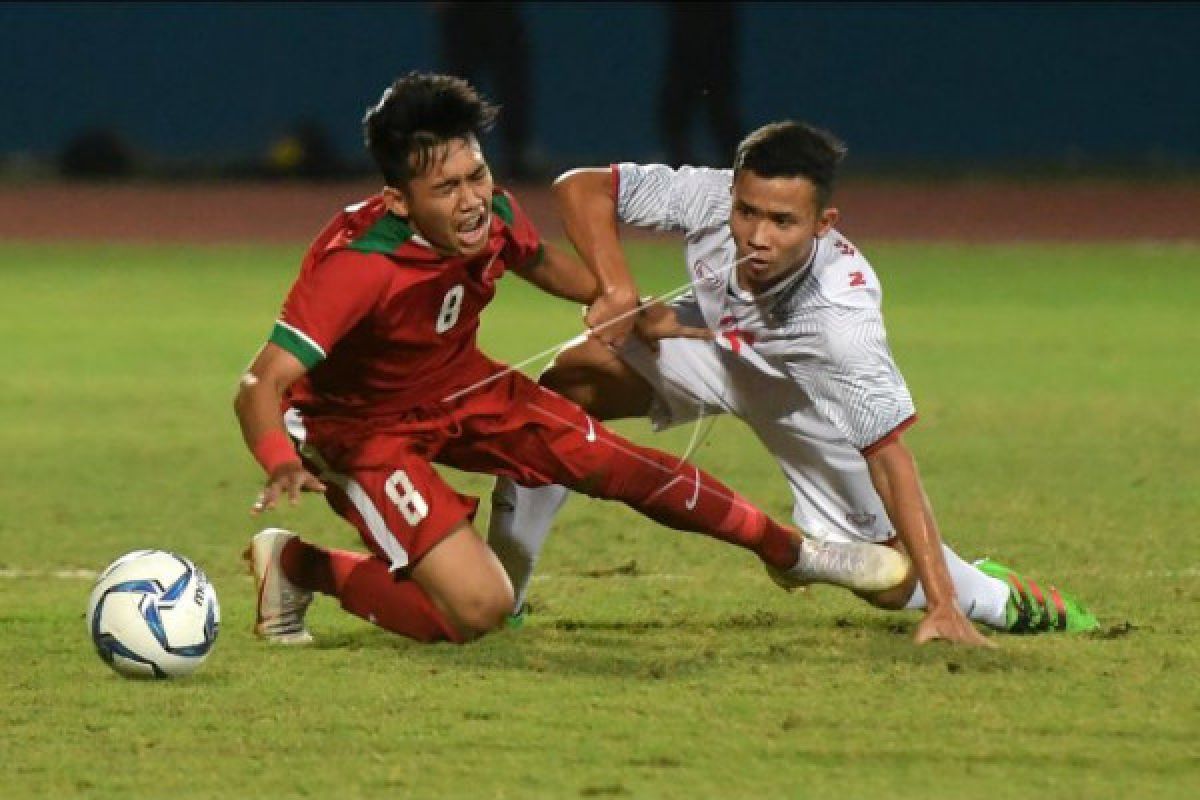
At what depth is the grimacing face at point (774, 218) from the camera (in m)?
5.45

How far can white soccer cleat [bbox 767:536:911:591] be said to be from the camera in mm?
5664

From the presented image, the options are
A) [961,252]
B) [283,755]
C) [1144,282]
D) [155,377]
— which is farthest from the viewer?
[961,252]

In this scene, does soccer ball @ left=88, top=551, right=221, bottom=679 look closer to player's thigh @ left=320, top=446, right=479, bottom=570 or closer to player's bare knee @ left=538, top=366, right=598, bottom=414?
player's thigh @ left=320, top=446, right=479, bottom=570

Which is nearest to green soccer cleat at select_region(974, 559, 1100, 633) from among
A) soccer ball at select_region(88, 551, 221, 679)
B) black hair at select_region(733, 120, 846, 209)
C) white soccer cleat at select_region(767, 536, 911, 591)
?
white soccer cleat at select_region(767, 536, 911, 591)

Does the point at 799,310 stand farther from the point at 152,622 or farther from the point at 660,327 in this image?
the point at 152,622

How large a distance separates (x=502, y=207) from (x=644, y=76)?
21.0 m

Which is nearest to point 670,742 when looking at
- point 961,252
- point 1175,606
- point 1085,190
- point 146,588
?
point 146,588

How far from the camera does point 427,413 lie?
5625 millimetres

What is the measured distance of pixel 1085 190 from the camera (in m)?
23.7

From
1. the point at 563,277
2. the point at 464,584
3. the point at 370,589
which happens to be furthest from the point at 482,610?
the point at 563,277

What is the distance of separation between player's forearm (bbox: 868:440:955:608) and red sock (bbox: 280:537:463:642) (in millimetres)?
1075

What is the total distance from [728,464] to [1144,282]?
8.25 meters

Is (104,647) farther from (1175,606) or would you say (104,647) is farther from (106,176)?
(106,176)

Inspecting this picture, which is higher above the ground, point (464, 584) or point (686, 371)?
point (686, 371)
